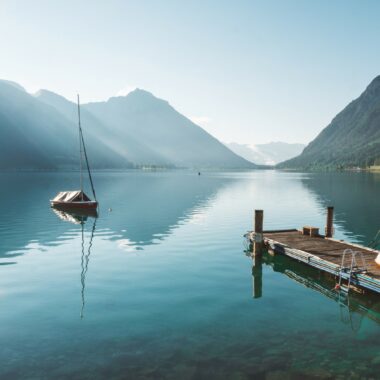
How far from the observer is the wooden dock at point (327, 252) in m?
22.0

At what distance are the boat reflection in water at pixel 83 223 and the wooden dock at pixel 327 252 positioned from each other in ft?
46.0

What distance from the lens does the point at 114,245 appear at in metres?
36.7

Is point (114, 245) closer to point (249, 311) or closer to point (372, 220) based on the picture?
point (249, 311)

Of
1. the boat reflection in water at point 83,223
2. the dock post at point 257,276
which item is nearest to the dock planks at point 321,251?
the dock post at point 257,276

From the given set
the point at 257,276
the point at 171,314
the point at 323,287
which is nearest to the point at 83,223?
the point at 257,276

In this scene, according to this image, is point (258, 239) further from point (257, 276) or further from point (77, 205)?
point (77, 205)

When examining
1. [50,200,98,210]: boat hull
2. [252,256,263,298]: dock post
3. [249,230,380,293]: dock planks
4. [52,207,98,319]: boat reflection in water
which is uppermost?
[249,230,380,293]: dock planks

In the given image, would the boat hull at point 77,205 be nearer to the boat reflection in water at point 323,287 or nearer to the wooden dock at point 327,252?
the wooden dock at point 327,252

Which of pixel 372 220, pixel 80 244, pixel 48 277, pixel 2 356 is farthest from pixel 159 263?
pixel 372 220

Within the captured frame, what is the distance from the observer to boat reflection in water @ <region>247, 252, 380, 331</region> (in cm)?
1961

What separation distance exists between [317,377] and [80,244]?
28755 millimetres

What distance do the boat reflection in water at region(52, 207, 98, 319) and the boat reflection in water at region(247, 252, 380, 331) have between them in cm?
1191

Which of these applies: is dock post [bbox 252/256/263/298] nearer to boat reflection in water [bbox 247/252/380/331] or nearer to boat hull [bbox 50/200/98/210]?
boat reflection in water [bbox 247/252/380/331]

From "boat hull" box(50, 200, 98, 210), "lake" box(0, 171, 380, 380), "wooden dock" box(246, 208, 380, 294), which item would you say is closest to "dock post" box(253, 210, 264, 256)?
"wooden dock" box(246, 208, 380, 294)
